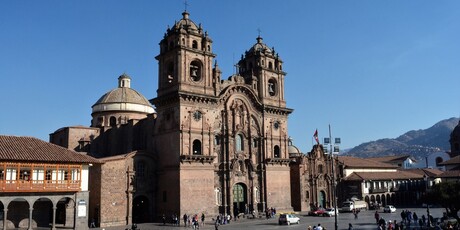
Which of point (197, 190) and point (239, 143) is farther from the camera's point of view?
point (239, 143)

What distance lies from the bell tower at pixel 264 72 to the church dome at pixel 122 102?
16407mm

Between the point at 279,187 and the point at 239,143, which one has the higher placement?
the point at 239,143

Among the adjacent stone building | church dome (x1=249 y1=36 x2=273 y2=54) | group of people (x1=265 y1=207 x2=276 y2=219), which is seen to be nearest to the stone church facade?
church dome (x1=249 y1=36 x2=273 y2=54)

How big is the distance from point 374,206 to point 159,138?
35.9 metres

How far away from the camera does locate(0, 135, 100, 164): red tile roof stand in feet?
114

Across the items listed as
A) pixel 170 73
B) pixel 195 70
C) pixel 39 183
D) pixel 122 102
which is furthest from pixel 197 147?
pixel 122 102

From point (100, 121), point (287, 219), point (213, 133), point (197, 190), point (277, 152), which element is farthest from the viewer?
point (100, 121)

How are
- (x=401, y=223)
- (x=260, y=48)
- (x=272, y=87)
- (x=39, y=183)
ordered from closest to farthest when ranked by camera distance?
(x=39, y=183), (x=401, y=223), (x=260, y=48), (x=272, y=87)

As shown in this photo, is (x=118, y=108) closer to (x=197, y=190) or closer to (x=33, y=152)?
(x=197, y=190)

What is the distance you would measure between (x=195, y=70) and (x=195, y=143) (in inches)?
349

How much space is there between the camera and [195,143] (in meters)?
48.0

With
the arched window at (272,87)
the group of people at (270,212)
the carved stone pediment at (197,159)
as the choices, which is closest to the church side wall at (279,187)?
the group of people at (270,212)

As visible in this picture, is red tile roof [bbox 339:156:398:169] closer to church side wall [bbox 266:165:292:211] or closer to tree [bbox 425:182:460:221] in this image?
church side wall [bbox 266:165:292:211]

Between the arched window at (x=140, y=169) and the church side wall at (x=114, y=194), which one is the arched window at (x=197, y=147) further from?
the church side wall at (x=114, y=194)
